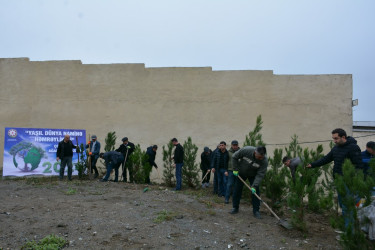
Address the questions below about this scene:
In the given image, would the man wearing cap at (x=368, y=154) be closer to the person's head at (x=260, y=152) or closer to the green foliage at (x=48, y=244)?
the person's head at (x=260, y=152)

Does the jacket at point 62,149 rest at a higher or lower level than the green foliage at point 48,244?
higher

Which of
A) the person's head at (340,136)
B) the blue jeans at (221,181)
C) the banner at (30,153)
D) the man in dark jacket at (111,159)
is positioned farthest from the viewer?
the banner at (30,153)

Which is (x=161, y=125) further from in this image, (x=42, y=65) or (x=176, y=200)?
(x=176, y=200)

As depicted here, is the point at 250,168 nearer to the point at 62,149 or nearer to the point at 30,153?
the point at 62,149

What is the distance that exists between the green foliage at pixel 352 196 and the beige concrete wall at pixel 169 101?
10839 millimetres

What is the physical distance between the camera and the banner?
12.4m

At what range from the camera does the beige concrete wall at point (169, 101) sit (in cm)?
1525

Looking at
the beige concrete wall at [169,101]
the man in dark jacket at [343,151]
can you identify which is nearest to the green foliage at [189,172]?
the beige concrete wall at [169,101]

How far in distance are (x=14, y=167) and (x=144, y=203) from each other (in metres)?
6.99

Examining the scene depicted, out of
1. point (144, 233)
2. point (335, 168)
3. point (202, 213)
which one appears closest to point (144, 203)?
point (202, 213)

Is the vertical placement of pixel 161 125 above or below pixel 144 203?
above

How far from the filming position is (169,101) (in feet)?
53.0

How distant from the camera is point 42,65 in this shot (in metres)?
16.7

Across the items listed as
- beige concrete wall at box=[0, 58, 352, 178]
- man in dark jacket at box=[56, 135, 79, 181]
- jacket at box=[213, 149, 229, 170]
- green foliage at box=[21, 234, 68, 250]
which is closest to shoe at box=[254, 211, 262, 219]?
jacket at box=[213, 149, 229, 170]
